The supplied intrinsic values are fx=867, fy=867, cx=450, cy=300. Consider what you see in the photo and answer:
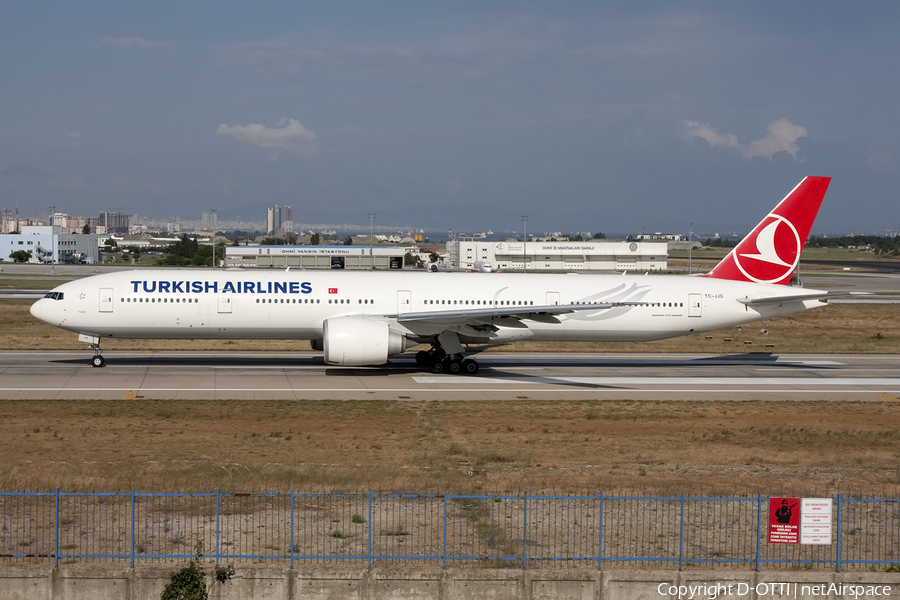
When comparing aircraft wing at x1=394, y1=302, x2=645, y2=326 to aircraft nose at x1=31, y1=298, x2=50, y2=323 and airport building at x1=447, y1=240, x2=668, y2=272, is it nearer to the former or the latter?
aircraft nose at x1=31, y1=298, x2=50, y2=323

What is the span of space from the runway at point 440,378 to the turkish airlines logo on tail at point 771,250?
4779 millimetres

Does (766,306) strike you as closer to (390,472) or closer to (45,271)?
(390,472)

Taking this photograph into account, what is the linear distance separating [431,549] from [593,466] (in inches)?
328

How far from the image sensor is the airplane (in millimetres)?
36812

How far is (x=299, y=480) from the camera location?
20328mm

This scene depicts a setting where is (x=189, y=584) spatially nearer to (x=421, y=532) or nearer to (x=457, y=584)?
(x=457, y=584)

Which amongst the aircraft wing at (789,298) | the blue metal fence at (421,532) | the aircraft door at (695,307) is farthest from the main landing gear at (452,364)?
the blue metal fence at (421,532)

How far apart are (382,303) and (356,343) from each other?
11.2ft

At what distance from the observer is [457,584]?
15.0 m

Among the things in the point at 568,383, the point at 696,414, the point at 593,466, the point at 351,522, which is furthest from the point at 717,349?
the point at 351,522

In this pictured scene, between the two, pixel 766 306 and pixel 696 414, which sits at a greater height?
pixel 766 306

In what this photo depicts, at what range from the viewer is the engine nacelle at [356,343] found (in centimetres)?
3547

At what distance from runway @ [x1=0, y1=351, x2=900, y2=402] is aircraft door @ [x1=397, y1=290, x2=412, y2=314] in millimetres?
2904

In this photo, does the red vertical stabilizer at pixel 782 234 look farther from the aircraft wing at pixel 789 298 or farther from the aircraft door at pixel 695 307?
the aircraft door at pixel 695 307
